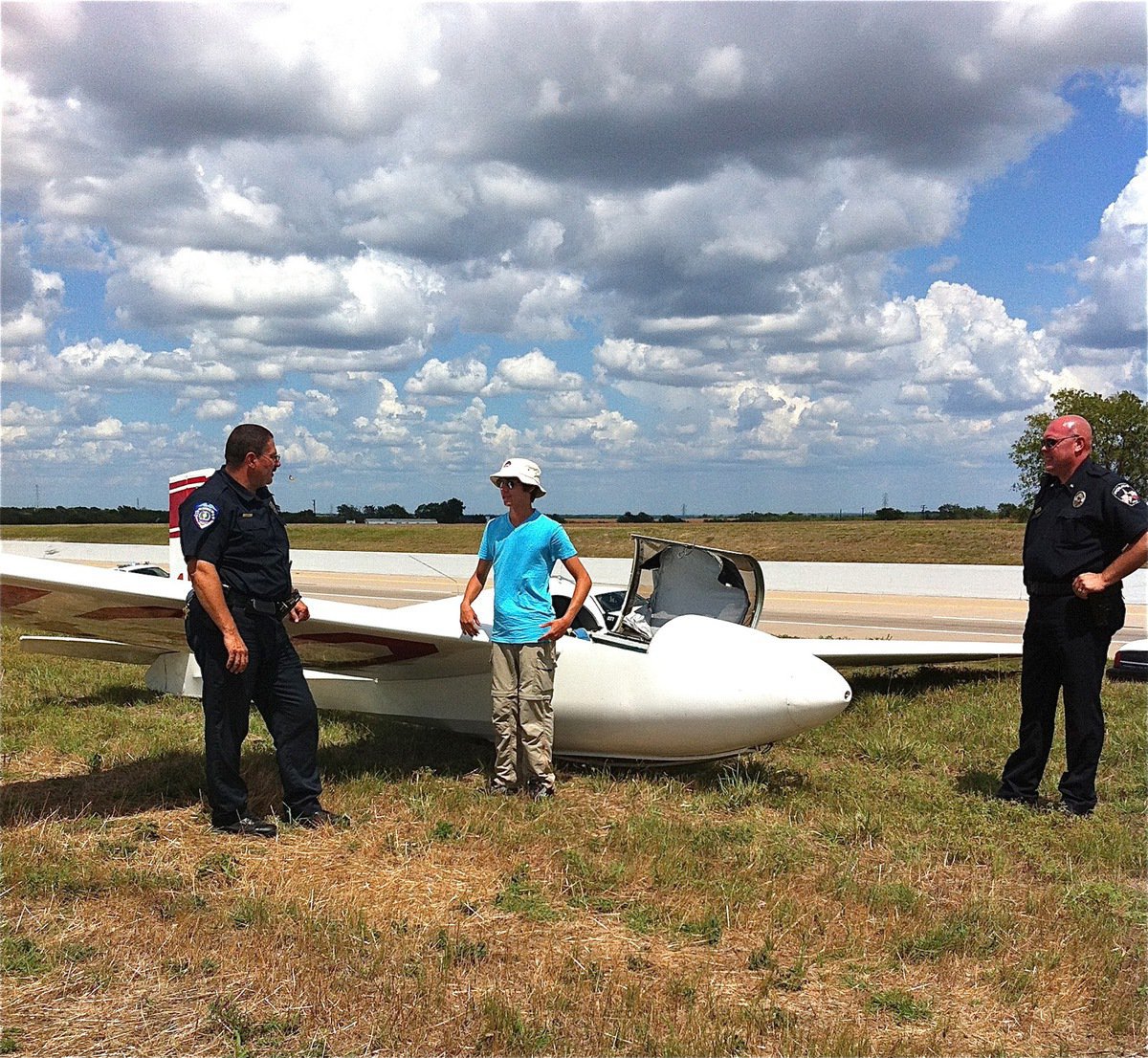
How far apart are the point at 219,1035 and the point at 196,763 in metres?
3.96

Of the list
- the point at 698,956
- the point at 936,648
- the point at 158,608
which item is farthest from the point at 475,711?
the point at 936,648

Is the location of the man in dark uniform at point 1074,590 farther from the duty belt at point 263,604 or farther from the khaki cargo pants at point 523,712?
the duty belt at point 263,604

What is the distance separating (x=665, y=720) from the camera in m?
6.14

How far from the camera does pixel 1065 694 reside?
5.93 metres

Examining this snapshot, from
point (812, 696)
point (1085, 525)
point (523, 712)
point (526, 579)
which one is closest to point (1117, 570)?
point (1085, 525)

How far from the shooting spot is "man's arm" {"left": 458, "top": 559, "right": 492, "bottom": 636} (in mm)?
6305

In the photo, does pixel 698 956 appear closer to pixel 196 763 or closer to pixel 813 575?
pixel 196 763

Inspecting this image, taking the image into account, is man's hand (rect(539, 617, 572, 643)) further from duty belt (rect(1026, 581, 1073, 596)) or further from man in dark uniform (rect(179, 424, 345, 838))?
duty belt (rect(1026, 581, 1073, 596))

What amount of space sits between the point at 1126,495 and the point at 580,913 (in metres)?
3.80

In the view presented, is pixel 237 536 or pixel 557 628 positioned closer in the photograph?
pixel 237 536

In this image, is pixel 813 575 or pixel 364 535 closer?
pixel 813 575

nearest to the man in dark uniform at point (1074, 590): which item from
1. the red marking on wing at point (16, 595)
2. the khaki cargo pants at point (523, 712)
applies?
the khaki cargo pants at point (523, 712)

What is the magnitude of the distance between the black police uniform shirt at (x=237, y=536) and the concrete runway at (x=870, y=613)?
1147cm

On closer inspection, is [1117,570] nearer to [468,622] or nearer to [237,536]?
[468,622]
